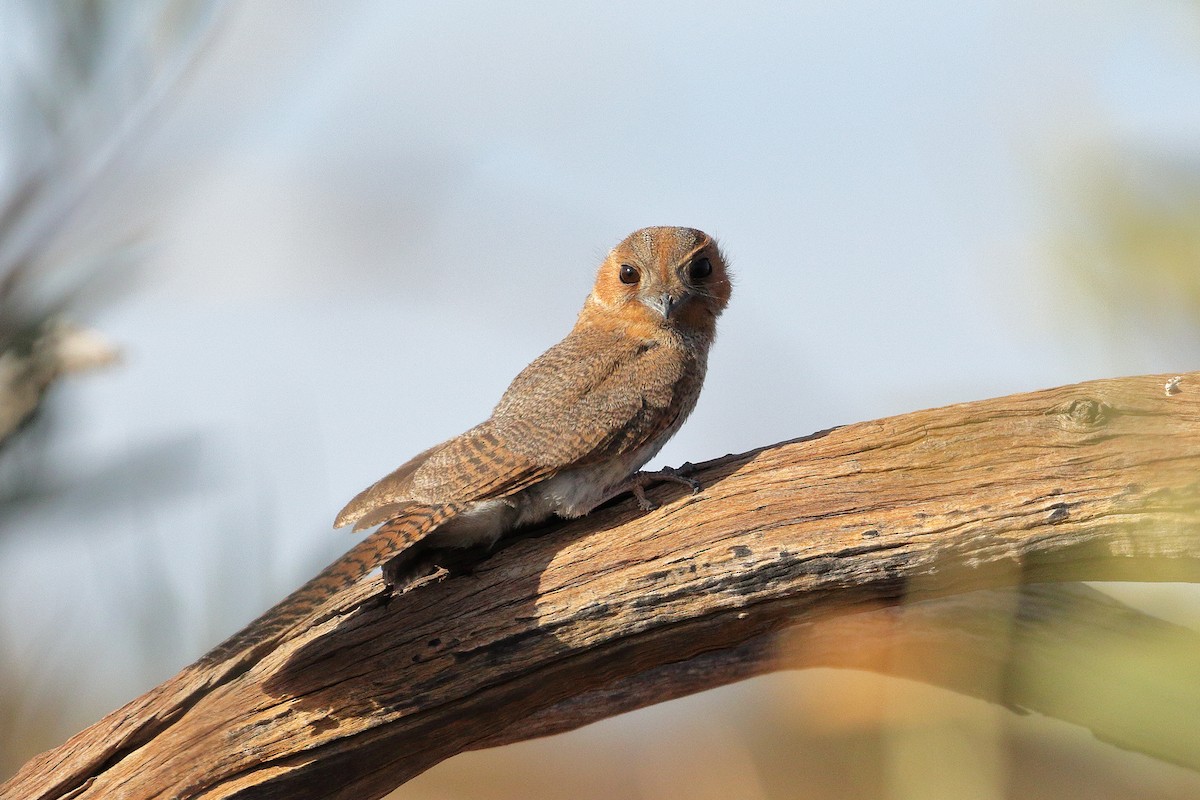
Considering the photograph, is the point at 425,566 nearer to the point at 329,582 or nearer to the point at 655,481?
the point at 329,582

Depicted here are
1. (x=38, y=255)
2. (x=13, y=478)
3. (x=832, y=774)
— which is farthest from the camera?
(x=832, y=774)

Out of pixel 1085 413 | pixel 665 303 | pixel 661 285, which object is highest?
pixel 661 285

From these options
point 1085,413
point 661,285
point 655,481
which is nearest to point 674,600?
point 655,481

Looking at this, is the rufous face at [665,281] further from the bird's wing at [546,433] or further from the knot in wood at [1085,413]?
the knot in wood at [1085,413]

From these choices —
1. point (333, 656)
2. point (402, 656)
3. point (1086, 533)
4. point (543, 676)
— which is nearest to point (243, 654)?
point (333, 656)

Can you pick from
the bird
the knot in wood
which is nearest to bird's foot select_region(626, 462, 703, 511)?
the bird

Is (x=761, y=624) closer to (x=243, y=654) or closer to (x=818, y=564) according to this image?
(x=818, y=564)
